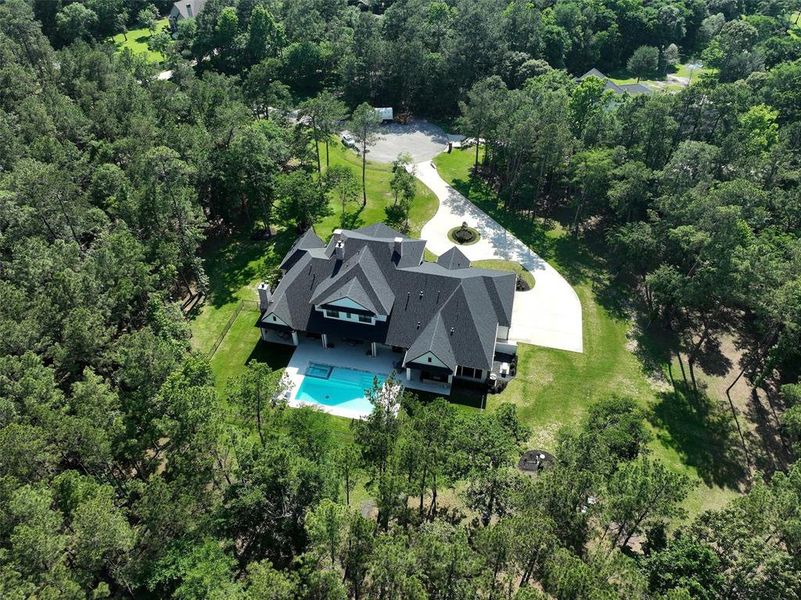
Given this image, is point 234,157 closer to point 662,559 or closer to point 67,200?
point 67,200

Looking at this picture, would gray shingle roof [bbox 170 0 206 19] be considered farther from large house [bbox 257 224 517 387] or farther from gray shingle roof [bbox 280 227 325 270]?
large house [bbox 257 224 517 387]

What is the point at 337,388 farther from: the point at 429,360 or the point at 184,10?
the point at 184,10

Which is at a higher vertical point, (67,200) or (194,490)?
(67,200)

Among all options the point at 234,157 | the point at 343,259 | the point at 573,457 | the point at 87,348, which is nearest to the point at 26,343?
the point at 87,348

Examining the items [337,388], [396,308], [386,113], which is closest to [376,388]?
[337,388]

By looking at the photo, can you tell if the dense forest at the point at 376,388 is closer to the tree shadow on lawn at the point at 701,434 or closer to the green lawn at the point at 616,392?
the tree shadow on lawn at the point at 701,434

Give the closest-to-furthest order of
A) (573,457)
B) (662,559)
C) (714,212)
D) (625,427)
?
(662,559) → (573,457) → (625,427) → (714,212)
